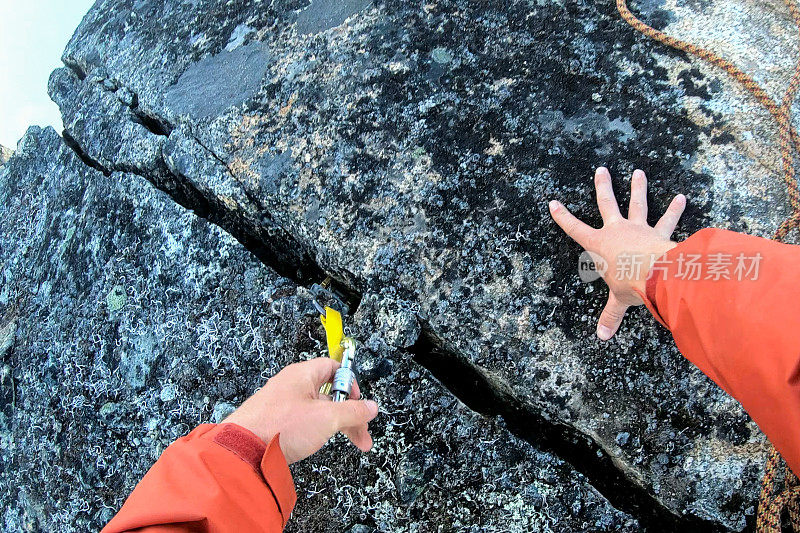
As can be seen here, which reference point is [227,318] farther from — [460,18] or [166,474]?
[460,18]

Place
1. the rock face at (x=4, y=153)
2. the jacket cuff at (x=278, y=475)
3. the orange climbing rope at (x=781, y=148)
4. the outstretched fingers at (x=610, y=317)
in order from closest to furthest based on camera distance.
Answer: the jacket cuff at (x=278, y=475) → the orange climbing rope at (x=781, y=148) → the outstretched fingers at (x=610, y=317) → the rock face at (x=4, y=153)

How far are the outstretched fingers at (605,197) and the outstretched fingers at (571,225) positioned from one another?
73 millimetres

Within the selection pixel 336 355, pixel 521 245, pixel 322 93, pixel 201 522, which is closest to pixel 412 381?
pixel 336 355

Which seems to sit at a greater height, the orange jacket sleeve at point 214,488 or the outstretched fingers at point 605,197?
the orange jacket sleeve at point 214,488

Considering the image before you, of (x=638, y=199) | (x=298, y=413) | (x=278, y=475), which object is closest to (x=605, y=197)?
(x=638, y=199)

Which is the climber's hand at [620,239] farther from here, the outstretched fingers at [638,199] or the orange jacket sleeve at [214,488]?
the orange jacket sleeve at [214,488]

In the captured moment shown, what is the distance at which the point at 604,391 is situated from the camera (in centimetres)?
175

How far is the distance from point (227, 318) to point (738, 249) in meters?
1.63

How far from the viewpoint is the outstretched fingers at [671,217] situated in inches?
67.6

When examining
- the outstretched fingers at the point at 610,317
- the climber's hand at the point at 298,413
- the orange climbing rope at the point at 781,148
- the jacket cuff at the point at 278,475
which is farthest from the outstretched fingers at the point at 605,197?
the jacket cuff at the point at 278,475

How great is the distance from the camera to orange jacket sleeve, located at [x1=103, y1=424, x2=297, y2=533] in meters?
1.12

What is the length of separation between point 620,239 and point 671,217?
22 cm

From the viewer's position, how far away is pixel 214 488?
3.87ft

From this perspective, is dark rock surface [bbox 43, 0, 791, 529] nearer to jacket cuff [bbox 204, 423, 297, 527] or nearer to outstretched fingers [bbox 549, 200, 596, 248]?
outstretched fingers [bbox 549, 200, 596, 248]
